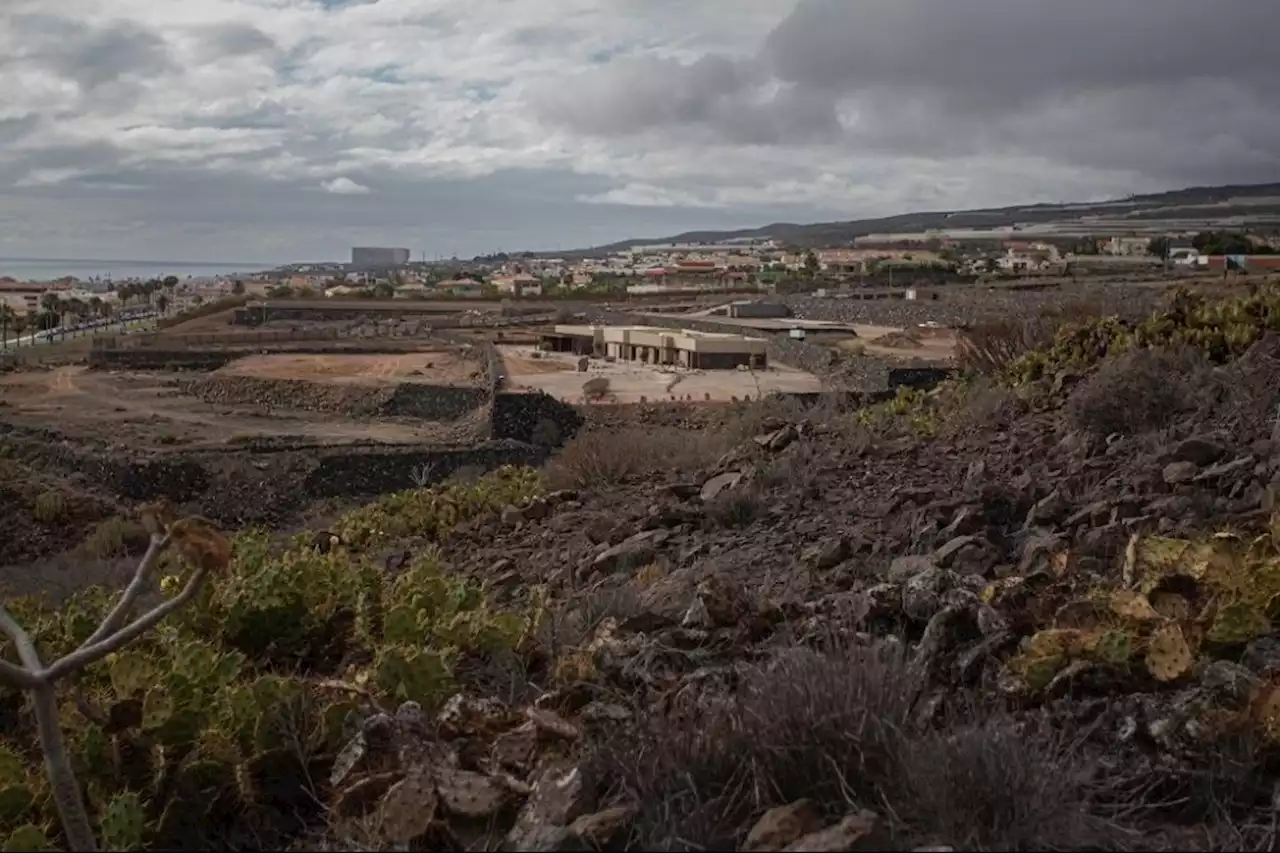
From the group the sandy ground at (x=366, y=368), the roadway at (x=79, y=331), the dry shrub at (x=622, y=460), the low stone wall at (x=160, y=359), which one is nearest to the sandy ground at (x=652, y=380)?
the sandy ground at (x=366, y=368)

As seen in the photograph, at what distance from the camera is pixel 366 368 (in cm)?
4706

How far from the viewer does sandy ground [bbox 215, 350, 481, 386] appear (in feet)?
140

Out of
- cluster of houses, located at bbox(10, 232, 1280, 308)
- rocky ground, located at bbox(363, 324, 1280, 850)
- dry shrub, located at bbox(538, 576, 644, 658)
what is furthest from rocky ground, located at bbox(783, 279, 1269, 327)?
dry shrub, located at bbox(538, 576, 644, 658)

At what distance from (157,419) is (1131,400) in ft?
106

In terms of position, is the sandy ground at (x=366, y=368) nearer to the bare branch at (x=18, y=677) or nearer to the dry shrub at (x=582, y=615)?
the dry shrub at (x=582, y=615)

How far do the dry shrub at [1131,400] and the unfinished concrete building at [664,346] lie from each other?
107 feet

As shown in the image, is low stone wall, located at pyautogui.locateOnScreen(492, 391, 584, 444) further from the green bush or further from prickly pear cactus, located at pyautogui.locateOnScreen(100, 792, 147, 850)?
prickly pear cactus, located at pyautogui.locateOnScreen(100, 792, 147, 850)

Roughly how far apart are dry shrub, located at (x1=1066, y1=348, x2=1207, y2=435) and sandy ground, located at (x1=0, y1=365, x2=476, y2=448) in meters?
21.9

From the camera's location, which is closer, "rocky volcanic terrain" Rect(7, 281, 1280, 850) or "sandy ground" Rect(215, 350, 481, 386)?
"rocky volcanic terrain" Rect(7, 281, 1280, 850)

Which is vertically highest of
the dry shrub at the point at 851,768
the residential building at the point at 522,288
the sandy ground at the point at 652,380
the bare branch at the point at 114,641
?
the bare branch at the point at 114,641

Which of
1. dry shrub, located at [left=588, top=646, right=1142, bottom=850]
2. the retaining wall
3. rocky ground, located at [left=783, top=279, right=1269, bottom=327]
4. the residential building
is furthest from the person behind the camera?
the residential building

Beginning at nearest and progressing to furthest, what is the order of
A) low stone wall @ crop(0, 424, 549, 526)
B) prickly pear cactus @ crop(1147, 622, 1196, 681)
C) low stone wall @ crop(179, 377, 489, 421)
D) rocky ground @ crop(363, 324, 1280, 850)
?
rocky ground @ crop(363, 324, 1280, 850) → prickly pear cactus @ crop(1147, 622, 1196, 681) → low stone wall @ crop(0, 424, 549, 526) → low stone wall @ crop(179, 377, 489, 421)

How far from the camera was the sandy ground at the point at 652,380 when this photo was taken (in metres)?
34.0

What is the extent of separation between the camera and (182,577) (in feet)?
21.7
